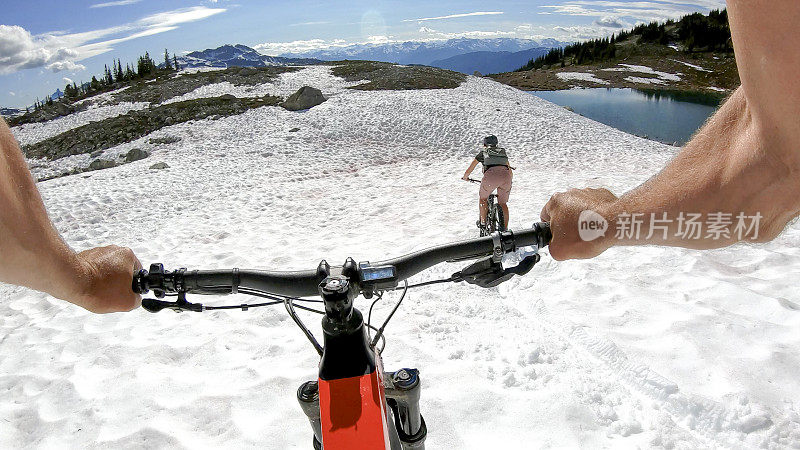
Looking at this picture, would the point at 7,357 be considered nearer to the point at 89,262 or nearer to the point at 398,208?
the point at 89,262

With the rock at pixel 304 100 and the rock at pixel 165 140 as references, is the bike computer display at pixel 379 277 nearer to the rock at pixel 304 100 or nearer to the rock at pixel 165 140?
the rock at pixel 165 140

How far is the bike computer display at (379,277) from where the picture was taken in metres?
1.48

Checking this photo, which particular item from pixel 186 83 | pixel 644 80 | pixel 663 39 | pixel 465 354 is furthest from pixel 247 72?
pixel 663 39

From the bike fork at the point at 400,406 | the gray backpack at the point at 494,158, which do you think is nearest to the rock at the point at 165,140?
the gray backpack at the point at 494,158

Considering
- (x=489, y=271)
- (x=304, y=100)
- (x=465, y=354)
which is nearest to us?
(x=489, y=271)

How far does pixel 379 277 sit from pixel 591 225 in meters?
0.80

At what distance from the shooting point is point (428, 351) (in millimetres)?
4168

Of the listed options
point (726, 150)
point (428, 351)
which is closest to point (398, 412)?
point (726, 150)

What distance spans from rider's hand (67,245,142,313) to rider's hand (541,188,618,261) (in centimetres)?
162

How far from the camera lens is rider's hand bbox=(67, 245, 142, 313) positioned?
1523 mm

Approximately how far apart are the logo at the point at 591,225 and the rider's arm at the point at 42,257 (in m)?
1.70

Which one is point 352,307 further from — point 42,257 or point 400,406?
point 42,257

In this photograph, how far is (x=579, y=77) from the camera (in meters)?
69.3

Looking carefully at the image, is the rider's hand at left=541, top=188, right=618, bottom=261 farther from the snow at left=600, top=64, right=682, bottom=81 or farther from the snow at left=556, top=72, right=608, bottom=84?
the snow at left=600, top=64, right=682, bottom=81
